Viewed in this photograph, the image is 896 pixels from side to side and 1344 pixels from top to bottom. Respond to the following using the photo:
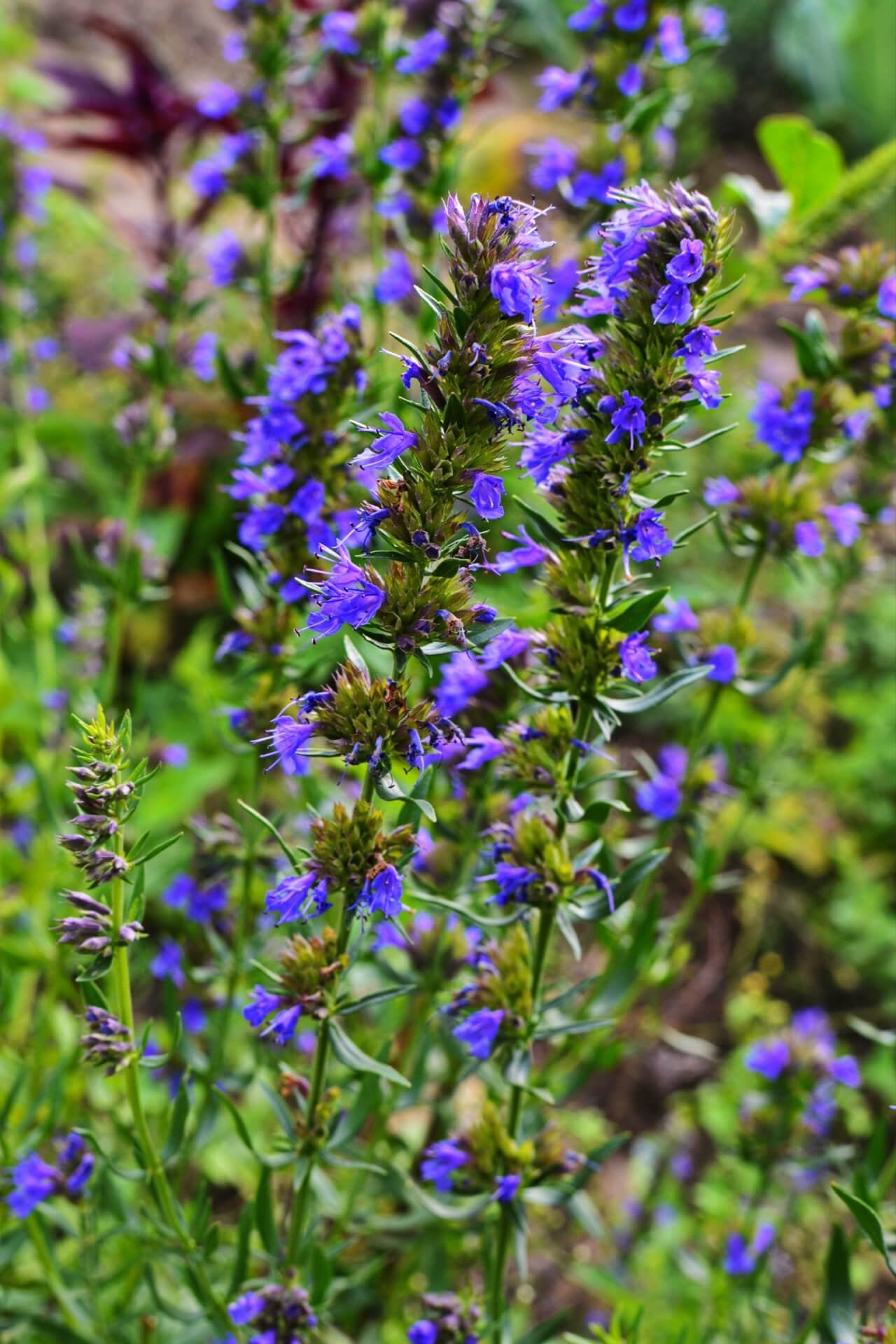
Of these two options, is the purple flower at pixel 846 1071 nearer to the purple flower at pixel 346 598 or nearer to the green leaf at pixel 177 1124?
the green leaf at pixel 177 1124

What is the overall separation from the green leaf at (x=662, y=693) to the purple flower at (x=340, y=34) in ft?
6.36

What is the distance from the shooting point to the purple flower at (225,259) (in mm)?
2996

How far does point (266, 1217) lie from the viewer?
1696 mm

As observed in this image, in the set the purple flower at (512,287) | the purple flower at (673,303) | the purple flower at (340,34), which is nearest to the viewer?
the purple flower at (512,287)

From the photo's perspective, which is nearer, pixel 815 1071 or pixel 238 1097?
pixel 815 1071

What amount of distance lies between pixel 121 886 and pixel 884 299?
1640mm

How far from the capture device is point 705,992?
422cm

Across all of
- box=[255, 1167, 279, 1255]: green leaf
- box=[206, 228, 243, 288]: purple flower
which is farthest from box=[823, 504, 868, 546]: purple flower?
box=[206, 228, 243, 288]: purple flower

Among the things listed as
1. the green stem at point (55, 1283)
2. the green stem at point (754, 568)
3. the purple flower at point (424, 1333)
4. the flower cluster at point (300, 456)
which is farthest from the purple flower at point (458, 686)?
the green stem at point (55, 1283)

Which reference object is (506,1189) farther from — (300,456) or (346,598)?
(300,456)

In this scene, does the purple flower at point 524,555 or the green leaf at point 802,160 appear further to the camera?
the green leaf at point 802,160

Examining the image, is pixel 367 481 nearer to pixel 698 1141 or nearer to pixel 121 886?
pixel 121 886

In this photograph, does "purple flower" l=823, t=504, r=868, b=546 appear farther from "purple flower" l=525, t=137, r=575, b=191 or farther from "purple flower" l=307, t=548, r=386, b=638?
"purple flower" l=307, t=548, r=386, b=638

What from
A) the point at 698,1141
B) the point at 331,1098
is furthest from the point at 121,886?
the point at 698,1141
